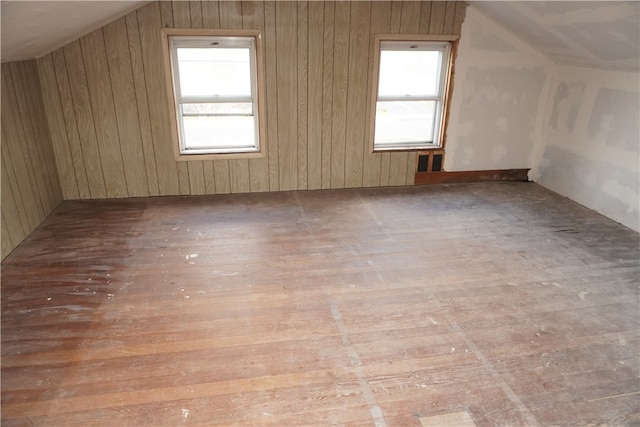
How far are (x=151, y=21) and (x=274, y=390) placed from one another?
3.42 m

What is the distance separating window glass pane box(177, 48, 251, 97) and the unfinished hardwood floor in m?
1.21

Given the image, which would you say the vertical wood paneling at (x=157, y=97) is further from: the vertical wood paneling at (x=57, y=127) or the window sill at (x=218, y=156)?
the vertical wood paneling at (x=57, y=127)

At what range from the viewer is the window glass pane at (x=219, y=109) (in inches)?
167

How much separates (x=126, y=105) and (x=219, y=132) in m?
0.90

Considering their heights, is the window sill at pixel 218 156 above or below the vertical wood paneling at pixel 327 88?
below

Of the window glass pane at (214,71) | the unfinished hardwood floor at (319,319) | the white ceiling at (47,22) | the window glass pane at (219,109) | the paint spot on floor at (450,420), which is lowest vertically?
the paint spot on floor at (450,420)

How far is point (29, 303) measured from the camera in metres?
2.61

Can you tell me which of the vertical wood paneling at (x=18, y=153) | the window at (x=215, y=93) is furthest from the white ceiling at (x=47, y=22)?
the window at (x=215, y=93)

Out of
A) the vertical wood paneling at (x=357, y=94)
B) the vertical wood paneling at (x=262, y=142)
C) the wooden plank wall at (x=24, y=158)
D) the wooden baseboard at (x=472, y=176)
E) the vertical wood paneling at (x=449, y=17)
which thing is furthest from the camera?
the wooden baseboard at (x=472, y=176)

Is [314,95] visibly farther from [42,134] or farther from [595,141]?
[595,141]

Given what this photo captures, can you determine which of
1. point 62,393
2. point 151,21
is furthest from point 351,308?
point 151,21

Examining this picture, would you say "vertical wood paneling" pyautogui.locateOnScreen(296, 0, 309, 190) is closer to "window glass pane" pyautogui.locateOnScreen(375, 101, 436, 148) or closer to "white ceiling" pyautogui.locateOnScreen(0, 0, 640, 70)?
"window glass pane" pyautogui.locateOnScreen(375, 101, 436, 148)

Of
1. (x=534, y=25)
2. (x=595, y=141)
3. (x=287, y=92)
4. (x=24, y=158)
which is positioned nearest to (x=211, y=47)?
(x=287, y=92)

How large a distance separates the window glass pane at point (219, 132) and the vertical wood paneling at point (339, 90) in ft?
2.87
